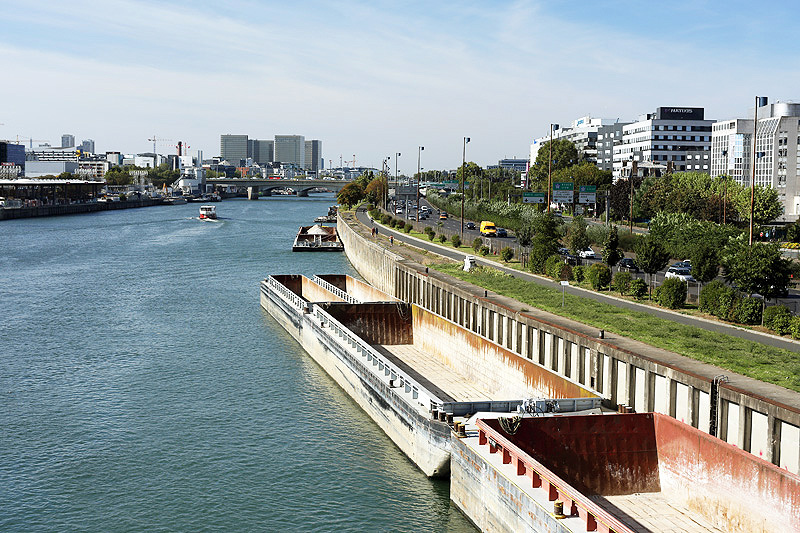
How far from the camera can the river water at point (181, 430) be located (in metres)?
25.7

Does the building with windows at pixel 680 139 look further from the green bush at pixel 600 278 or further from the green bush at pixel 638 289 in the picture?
the green bush at pixel 638 289

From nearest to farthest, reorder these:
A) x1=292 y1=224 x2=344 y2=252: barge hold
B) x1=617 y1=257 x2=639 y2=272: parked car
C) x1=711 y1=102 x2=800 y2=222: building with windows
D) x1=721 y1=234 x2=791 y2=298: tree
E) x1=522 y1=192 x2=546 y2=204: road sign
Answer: x1=721 y1=234 x2=791 y2=298: tree, x1=617 y1=257 x2=639 y2=272: parked car, x1=292 y1=224 x2=344 y2=252: barge hold, x1=522 y1=192 x2=546 y2=204: road sign, x1=711 y1=102 x2=800 y2=222: building with windows

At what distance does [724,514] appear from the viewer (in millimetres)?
21844

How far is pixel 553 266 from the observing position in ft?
183

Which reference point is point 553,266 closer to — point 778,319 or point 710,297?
point 710,297

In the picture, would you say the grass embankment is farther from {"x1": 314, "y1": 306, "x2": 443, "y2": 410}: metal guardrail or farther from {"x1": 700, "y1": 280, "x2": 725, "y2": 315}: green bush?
{"x1": 314, "y1": 306, "x2": 443, "y2": 410}: metal guardrail

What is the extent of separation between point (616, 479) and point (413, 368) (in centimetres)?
1780

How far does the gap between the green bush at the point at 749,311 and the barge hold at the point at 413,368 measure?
10761 millimetres

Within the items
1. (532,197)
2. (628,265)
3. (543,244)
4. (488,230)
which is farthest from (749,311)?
(532,197)

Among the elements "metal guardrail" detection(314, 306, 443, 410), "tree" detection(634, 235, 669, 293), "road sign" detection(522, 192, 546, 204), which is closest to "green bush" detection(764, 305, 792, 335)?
"tree" detection(634, 235, 669, 293)

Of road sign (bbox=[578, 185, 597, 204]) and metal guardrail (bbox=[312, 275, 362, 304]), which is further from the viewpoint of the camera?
road sign (bbox=[578, 185, 597, 204])

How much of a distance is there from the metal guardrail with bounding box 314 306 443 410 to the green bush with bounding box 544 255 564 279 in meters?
15.9

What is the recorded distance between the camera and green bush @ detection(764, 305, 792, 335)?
34969mm

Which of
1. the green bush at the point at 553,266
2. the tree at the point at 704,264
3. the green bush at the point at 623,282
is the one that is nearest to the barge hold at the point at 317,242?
the green bush at the point at 553,266
